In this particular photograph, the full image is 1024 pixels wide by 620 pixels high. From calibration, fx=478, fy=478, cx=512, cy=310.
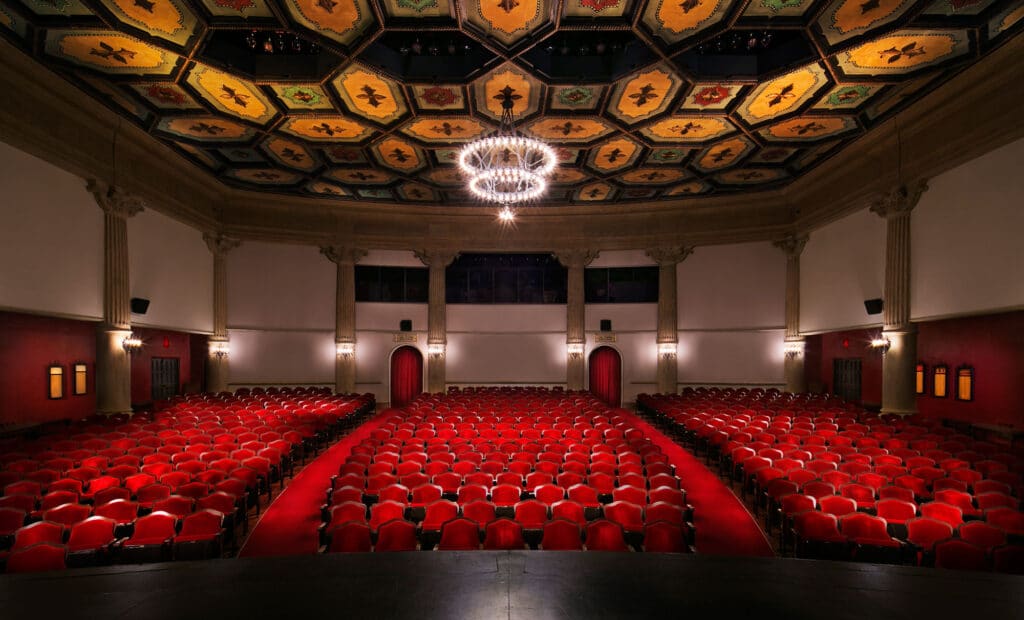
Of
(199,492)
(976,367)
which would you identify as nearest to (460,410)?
(199,492)

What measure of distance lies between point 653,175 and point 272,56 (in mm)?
12024

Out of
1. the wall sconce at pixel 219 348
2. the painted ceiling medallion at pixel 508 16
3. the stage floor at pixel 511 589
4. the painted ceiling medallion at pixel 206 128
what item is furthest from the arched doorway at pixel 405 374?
the stage floor at pixel 511 589

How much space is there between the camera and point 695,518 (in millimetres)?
7438

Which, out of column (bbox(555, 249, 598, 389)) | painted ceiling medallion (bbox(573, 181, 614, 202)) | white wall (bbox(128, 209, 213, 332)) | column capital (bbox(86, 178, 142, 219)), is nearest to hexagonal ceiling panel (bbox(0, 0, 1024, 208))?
column capital (bbox(86, 178, 142, 219))

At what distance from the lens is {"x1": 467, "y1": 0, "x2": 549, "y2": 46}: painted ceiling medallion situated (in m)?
7.97

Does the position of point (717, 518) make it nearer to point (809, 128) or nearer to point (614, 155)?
point (809, 128)

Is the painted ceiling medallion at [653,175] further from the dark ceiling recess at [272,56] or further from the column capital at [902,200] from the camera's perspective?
the dark ceiling recess at [272,56]

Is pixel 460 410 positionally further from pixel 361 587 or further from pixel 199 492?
pixel 361 587

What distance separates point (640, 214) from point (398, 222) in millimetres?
10197

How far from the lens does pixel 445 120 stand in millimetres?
12266

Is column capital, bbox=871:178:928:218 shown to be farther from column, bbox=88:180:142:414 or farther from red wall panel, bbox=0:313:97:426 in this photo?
red wall panel, bbox=0:313:97:426

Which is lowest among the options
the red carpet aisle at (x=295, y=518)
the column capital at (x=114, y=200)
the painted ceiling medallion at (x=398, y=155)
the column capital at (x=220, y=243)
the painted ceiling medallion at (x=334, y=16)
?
the red carpet aisle at (x=295, y=518)

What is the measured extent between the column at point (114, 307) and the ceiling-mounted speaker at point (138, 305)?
37 cm

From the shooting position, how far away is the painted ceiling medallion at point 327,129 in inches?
484
